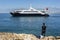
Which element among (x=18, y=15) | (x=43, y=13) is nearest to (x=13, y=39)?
(x=18, y=15)

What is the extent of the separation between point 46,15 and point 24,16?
19.6ft

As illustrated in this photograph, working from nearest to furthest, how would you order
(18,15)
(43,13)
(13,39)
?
(13,39), (18,15), (43,13)

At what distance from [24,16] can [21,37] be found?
181 ft

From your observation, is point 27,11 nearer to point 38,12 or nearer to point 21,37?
point 38,12

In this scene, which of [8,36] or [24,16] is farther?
[24,16]

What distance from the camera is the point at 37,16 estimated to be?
62.8 metres

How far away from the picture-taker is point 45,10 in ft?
209

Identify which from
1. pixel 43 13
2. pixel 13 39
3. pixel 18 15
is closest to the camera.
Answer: pixel 13 39

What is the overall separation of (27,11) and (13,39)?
53.4 m

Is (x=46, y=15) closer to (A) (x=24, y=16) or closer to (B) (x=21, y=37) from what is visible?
(A) (x=24, y=16)

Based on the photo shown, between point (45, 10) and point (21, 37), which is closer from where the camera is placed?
point (21, 37)

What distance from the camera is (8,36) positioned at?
632 cm

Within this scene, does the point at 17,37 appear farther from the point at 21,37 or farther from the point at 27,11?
the point at 27,11

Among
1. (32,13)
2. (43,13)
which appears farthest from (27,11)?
(43,13)
